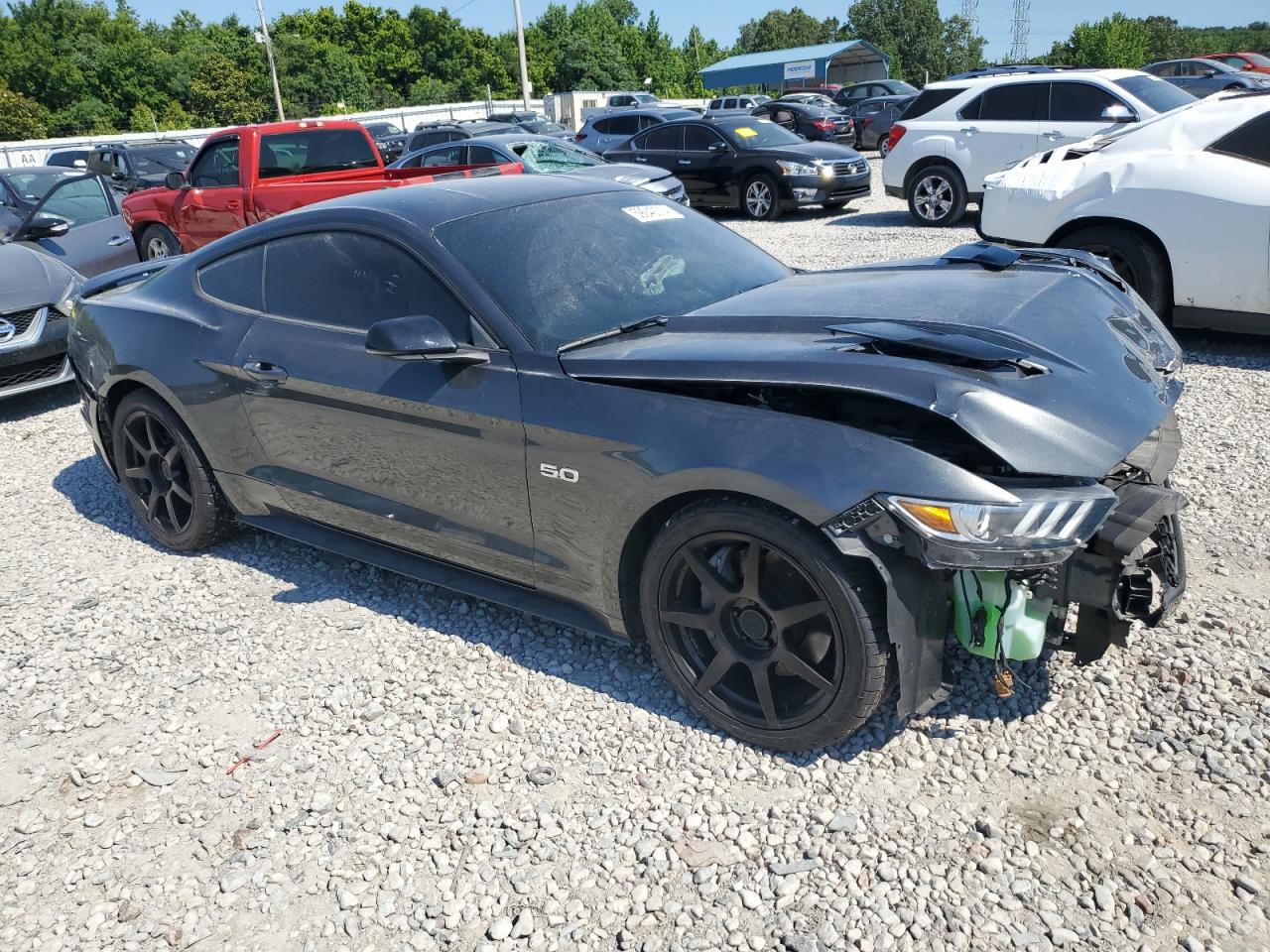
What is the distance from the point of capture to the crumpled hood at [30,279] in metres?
7.05

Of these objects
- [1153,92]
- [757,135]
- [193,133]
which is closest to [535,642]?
[1153,92]

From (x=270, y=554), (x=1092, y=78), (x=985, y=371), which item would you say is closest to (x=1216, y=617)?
(x=985, y=371)

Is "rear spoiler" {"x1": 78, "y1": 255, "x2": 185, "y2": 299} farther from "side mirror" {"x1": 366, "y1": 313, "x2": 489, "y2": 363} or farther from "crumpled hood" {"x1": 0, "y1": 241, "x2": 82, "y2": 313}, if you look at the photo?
"side mirror" {"x1": 366, "y1": 313, "x2": 489, "y2": 363}

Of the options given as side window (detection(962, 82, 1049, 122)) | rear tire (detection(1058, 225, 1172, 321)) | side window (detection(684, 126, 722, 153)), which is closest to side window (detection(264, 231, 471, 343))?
rear tire (detection(1058, 225, 1172, 321))

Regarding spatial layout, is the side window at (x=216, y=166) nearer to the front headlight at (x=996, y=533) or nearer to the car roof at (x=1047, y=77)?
the car roof at (x=1047, y=77)

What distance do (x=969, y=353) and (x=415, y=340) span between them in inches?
66.0

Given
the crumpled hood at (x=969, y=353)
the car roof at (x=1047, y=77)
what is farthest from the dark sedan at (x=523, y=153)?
the crumpled hood at (x=969, y=353)

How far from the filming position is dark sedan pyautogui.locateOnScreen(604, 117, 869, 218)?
1350cm

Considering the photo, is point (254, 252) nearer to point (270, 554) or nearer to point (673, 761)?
point (270, 554)

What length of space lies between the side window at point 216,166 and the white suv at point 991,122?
25.1 feet

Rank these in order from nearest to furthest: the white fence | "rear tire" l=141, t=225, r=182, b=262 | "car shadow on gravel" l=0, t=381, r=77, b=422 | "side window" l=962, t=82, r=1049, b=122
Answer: "car shadow on gravel" l=0, t=381, r=77, b=422 < "rear tire" l=141, t=225, r=182, b=262 < "side window" l=962, t=82, r=1049, b=122 < the white fence

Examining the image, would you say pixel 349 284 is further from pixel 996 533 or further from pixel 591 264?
pixel 996 533

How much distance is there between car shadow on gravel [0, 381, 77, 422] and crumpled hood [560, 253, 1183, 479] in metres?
6.15

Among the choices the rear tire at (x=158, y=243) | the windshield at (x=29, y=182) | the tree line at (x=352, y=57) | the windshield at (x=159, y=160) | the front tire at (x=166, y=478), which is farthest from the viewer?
the tree line at (x=352, y=57)
